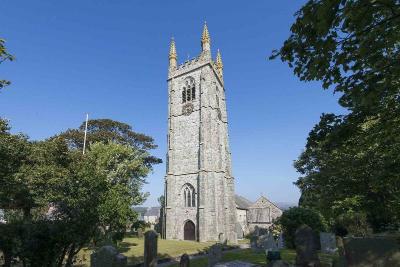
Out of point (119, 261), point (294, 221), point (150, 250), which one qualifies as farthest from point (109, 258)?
point (294, 221)

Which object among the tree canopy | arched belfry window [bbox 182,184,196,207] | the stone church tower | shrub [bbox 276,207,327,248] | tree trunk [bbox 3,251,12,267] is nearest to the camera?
the tree canopy

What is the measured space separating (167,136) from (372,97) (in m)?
37.2

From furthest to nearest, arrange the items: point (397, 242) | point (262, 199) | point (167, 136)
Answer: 1. point (262, 199)
2. point (167, 136)
3. point (397, 242)

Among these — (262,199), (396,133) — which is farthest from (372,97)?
(262,199)

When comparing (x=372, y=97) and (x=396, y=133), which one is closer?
(x=372, y=97)

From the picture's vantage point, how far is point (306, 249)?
43.3 ft

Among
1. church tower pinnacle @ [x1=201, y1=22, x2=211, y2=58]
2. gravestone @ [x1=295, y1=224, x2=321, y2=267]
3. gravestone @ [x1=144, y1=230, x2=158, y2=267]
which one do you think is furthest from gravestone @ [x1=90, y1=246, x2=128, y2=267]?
church tower pinnacle @ [x1=201, y1=22, x2=211, y2=58]

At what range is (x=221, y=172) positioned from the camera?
3822cm

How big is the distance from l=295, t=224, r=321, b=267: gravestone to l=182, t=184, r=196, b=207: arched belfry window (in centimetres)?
2379

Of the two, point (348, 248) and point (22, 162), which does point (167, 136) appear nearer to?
point (22, 162)

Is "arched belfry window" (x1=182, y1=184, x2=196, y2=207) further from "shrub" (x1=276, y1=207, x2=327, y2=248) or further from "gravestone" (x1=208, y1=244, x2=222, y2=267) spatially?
"gravestone" (x1=208, y1=244, x2=222, y2=267)

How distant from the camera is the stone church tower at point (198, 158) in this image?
35.5 meters

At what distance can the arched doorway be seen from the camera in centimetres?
3556

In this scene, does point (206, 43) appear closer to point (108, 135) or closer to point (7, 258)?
point (108, 135)
